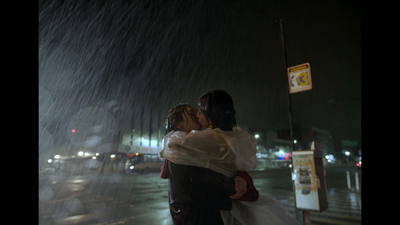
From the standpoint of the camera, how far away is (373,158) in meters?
0.84

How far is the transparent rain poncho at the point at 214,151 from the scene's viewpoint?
136cm

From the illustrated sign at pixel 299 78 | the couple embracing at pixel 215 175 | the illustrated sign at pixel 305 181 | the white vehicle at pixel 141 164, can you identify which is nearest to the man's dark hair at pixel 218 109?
the couple embracing at pixel 215 175

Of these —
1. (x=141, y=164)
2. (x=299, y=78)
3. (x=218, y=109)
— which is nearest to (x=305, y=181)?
(x=299, y=78)

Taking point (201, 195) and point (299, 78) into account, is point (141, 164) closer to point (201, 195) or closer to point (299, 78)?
point (299, 78)

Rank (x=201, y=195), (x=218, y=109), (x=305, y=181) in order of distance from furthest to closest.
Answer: (x=305, y=181) < (x=218, y=109) < (x=201, y=195)

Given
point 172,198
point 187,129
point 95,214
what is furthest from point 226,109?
point 95,214

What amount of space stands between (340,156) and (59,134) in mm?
108731

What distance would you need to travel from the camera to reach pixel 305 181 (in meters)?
6.88

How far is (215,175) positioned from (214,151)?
0.13 m

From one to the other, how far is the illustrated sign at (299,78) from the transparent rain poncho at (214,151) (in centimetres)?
721

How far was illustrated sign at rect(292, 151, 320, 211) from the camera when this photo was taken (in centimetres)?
659

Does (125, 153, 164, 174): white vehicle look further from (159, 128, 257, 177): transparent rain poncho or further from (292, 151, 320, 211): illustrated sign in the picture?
(159, 128, 257, 177): transparent rain poncho

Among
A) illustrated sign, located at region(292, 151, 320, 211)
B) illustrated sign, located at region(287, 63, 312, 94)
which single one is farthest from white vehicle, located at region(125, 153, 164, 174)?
illustrated sign, located at region(292, 151, 320, 211)
